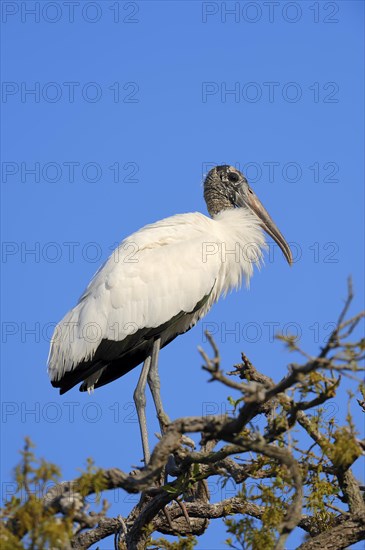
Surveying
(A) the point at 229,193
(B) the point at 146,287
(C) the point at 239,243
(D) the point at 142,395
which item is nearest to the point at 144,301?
(B) the point at 146,287

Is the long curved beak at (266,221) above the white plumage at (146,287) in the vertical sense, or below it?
above

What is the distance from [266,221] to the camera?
29.2 ft

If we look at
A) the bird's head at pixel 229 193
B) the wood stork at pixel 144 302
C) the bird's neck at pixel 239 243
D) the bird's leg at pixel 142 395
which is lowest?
the bird's leg at pixel 142 395

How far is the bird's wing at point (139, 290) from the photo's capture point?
754 cm

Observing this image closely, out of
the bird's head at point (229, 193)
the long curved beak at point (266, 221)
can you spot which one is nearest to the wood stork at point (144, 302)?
the long curved beak at point (266, 221)

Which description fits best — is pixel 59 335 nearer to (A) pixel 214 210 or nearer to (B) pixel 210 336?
(A) pixel 214 210

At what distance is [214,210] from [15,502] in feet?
17.5

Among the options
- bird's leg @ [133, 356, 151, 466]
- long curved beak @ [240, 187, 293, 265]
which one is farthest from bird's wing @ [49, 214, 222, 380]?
long curved beak @ [240, 187, 293, 265]

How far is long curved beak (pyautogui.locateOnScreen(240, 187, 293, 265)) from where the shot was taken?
8.70 metres

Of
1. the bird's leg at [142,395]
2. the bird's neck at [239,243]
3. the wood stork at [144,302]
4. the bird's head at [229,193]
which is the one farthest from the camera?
the bird's head at [229,193]

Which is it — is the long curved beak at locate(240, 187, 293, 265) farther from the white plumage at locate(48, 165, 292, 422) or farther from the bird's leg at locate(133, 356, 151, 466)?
the bird's leg at locate(133, 356, 151, 466)

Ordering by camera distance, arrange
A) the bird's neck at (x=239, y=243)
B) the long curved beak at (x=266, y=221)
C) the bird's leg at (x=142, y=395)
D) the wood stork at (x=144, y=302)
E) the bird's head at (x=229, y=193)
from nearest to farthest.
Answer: the wood stork at (x=144, y=302) → the bird's leg at (x=142, y=395) → the bird's neck at (x=239, y=243) → the long curved beak at (x=266, y=221) → the bird's head at (x=229, y=193)

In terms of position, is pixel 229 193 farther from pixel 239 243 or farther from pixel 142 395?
pixel 142 395

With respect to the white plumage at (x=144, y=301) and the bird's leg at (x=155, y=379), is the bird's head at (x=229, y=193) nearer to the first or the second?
the white plumage at (x=144, y=301)
